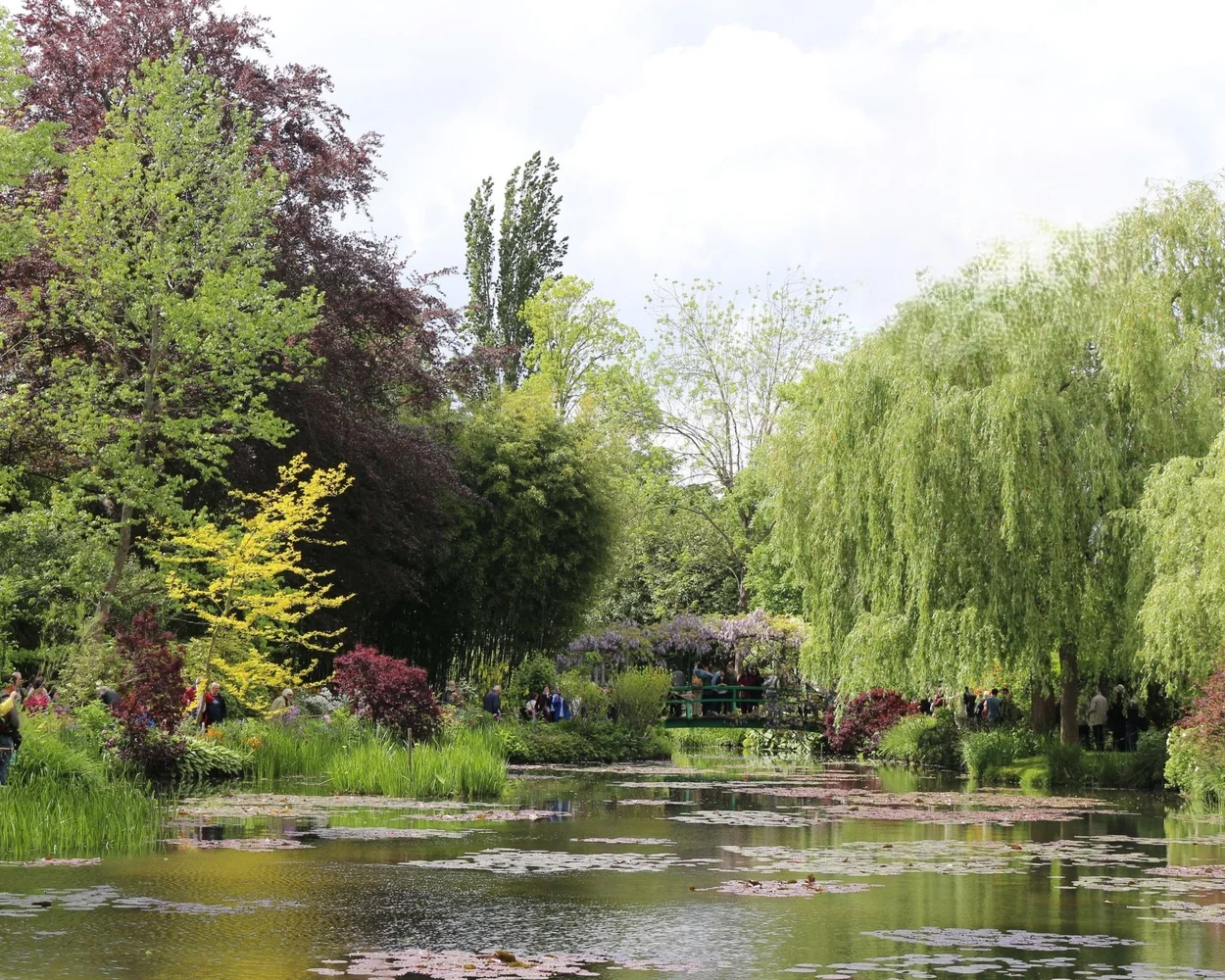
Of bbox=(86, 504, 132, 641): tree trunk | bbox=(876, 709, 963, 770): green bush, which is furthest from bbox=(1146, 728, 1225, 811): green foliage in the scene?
bbox=(86, 504, 132, 641): tree trunk

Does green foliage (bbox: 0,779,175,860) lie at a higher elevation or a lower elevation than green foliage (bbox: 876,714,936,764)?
lower

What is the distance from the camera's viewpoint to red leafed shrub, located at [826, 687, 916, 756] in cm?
3444

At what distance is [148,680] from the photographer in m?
18.8

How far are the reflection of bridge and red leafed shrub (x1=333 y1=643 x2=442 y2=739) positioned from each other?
57.6 ft

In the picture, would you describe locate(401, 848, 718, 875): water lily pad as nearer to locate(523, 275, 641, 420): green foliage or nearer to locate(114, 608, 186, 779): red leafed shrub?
locate(114, 608, 186, 779): red leafed shrub

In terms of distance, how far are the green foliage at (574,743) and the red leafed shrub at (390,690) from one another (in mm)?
4574

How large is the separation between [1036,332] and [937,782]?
7855 mm

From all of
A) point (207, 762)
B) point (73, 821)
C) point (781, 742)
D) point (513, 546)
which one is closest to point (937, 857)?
point (73, 821)

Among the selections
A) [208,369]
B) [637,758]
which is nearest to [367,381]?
[208,369]

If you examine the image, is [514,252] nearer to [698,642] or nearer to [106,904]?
[698,642]

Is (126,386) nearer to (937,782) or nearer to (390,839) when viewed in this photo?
(390,839)

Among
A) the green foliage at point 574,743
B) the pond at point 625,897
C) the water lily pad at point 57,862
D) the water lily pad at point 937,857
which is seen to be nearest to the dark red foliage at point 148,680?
the pond at point 625,897

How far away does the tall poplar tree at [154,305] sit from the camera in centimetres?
2366

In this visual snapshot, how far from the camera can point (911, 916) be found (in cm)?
1042
